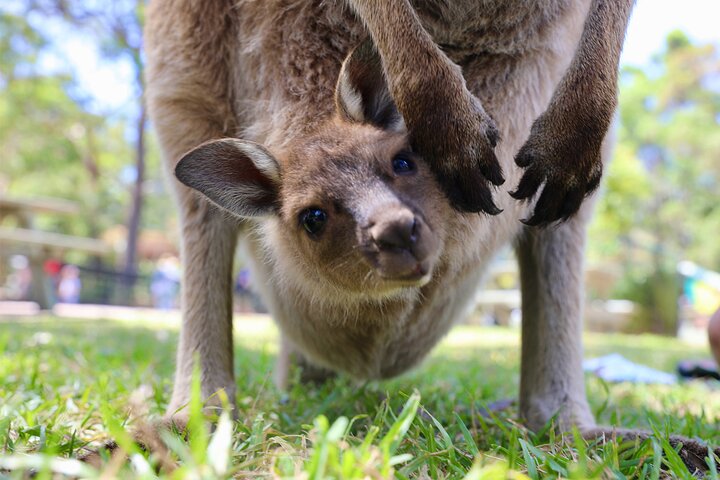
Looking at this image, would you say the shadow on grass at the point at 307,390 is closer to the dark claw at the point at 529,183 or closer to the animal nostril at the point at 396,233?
the animal nostril at the point at 396,233


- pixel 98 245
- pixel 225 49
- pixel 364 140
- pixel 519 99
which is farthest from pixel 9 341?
pixel 98 245

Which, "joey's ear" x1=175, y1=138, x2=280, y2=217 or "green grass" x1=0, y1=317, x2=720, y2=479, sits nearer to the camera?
"green grass" x1=0, y1=317, x2=720, y2=479

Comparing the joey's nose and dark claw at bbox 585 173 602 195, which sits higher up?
dark claw at bbox 585 173 602 195

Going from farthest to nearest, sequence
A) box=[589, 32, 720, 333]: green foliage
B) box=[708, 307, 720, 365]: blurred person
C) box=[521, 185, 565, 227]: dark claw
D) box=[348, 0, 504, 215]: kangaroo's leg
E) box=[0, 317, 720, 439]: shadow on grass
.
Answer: box=[589, 32, 720, 333]: green foliage
box=[708, 307, 720, 365]: blurred person
box=[0, 317, 720, 439]: shadow on grass
box=[521, 185, 565, 227]: dark claw
box=[348, 0, 504, 215]: kangaroo's leg

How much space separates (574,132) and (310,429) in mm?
1107

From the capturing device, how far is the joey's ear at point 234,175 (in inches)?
80.3

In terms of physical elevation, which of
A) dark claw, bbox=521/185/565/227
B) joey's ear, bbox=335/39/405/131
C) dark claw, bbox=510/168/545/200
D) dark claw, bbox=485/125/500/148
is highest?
joey's ear, bbox=335/39/405/131

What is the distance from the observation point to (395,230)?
1.69 metres

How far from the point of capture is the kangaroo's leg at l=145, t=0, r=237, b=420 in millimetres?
2350

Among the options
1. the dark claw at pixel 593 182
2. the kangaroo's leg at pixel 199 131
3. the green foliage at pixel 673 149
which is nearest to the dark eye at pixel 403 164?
the dark claw at pixel 593 182

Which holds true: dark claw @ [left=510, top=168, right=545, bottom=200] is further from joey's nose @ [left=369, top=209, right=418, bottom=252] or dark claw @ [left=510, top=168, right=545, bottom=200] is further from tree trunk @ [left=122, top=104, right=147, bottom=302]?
tree trunk @ [left=122, top=104, right=147, bottom=302]

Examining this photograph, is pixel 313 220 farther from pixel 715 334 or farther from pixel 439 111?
pixel 715 334

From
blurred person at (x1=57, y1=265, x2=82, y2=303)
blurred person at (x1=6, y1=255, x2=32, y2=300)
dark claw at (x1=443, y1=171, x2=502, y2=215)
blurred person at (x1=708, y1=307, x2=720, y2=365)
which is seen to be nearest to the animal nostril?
dark claw at (x1=443, y1=171, x2=502, y2=215)

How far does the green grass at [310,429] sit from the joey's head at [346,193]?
37 centimetres
